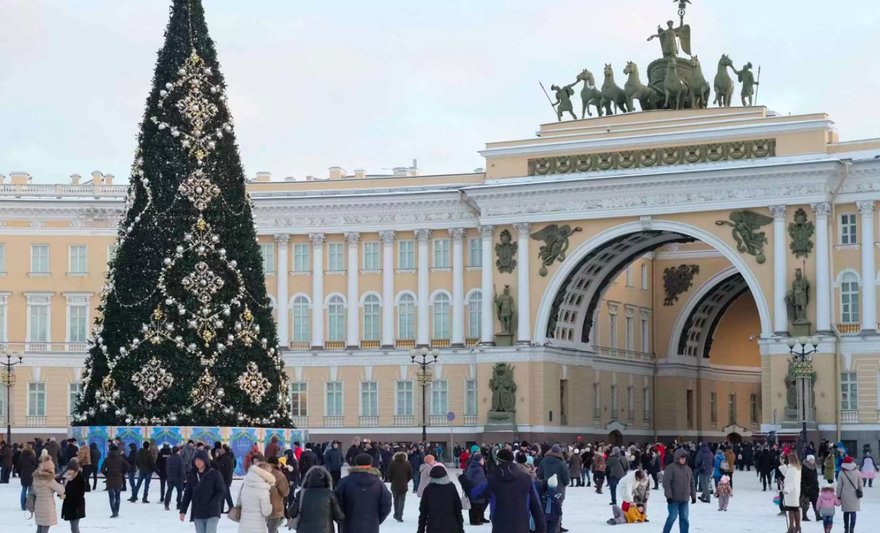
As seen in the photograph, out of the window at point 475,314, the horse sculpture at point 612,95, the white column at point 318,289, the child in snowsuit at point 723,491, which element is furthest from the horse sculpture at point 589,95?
the child in snowsuit at point 723,491

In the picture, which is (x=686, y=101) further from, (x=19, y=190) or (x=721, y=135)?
(x=19, y=190)

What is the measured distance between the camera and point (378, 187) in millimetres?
72938

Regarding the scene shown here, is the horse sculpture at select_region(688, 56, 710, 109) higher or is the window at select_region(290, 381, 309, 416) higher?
the horse sculpture at select_region(688, 56, 710, 109)

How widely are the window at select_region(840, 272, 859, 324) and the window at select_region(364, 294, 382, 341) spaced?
19.1m

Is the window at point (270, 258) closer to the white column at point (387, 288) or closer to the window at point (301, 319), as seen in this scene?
the window at point (301, 319)

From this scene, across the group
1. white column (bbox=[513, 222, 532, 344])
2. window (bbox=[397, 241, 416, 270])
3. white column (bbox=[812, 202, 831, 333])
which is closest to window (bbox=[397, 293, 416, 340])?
window (bbox=[397, 241, 416, 270])

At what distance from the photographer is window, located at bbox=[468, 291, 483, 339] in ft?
235

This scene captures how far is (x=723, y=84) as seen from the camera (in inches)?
2665

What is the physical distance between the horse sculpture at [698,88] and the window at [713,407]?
62.2ft

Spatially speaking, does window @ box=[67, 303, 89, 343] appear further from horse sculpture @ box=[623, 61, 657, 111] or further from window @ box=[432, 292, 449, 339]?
horse sculpture @ box=[623, 61, 657, 111]

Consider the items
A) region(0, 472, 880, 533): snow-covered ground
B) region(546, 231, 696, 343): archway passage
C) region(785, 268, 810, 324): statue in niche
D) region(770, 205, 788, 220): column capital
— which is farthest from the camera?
region(546, 231, 696, 343): archway passage

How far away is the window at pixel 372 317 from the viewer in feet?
241

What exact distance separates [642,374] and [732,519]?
43.6m

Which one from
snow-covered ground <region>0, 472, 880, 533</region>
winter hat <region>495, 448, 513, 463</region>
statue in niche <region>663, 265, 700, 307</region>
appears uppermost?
statue in niche <region>663, 265, 700, 307</region>
